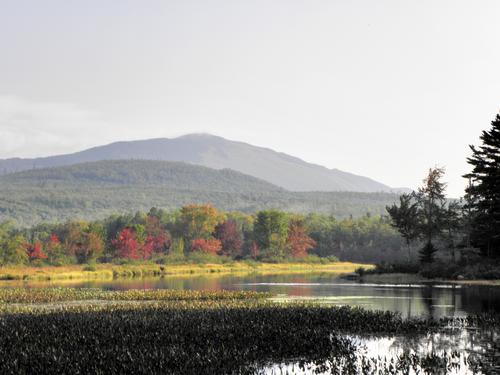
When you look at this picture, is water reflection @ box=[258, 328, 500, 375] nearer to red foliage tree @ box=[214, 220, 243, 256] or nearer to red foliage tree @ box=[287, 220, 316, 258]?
red foliage tree @ box=[287, 220, 316, 258]

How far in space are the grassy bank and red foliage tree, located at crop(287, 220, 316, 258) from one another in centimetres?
1227

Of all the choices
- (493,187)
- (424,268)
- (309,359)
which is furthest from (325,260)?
(309,359)

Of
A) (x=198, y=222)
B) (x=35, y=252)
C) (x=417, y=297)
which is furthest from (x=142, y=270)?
(x=417, y=297)

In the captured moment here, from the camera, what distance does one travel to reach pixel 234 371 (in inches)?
934

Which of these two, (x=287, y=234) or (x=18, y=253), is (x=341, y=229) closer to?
(x=287, y=234)

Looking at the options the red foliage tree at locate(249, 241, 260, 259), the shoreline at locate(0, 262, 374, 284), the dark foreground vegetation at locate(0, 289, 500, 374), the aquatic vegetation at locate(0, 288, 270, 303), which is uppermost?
the red foliage tree at locate(249, 241, 260, 259)

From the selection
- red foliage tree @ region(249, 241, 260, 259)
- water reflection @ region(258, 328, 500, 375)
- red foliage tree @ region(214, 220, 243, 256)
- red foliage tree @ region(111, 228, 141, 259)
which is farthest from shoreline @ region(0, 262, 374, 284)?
water reflection @ region(258, 328, 500, 375)

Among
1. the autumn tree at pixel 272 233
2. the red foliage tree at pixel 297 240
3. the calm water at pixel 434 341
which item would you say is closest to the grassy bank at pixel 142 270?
the red foliage tree at pixel 297 240

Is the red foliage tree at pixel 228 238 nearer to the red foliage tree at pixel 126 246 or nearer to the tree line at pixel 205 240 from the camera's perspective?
the tree line at pixel 205 240

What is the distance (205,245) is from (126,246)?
846 inches

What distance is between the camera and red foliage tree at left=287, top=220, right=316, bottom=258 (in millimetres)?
151375

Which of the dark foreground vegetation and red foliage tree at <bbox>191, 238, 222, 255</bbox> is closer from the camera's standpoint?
the dark foreground vegetation

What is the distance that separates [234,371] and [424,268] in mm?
61499

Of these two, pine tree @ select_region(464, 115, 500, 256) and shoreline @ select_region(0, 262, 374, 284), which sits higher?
pine tree @ select_region(464, 115, 500, 256)
